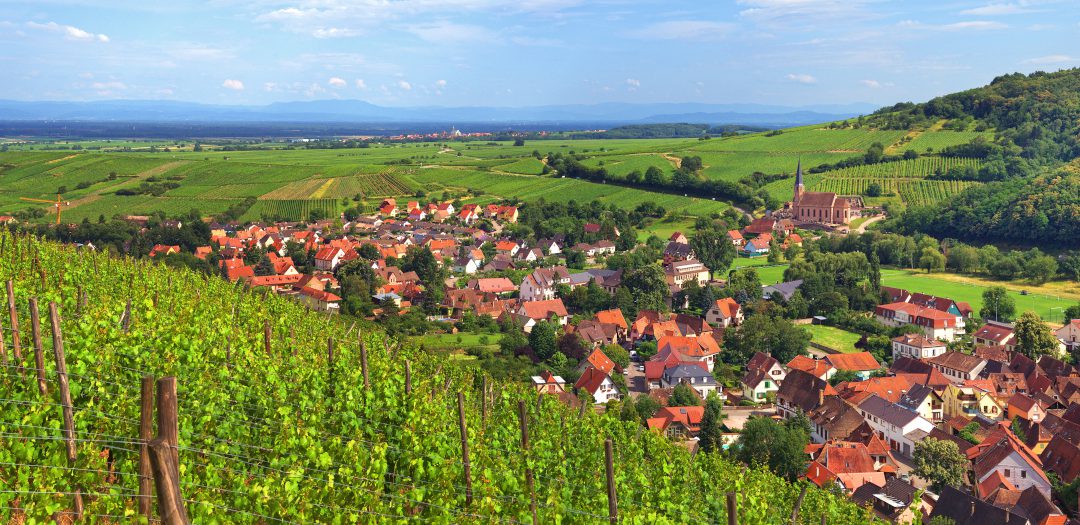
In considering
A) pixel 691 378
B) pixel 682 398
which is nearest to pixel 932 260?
pixel 691 378

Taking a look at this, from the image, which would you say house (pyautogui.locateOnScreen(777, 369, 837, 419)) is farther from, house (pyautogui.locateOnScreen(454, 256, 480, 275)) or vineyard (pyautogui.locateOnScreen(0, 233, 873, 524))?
house (pyautogui.locateOnScreen(454, 256, 480, 275))

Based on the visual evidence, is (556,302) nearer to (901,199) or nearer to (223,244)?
(223,244)

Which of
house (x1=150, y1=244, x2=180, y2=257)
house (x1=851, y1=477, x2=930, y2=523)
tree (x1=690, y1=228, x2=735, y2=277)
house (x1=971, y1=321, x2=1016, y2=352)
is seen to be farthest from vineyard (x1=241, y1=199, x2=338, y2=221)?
house (x1=851, y1=477, x2=930, y2=523)

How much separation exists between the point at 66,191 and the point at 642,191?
60.6 m

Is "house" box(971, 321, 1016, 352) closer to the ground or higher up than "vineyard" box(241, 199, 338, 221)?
closer to the ground

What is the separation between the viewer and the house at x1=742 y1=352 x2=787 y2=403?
35.7 m

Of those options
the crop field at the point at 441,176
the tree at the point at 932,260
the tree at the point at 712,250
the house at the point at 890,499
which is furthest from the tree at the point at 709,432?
the crop field at the point at 441,176

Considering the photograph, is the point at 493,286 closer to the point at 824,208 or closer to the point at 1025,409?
the point at 1025,409

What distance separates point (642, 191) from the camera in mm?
95750

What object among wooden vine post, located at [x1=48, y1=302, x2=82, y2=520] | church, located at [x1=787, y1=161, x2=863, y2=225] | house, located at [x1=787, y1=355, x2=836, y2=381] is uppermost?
wooden vine post, located at [x1=48, y1=302, x2=82, y2=520]

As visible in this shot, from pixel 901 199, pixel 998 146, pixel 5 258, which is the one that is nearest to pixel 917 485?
pixel 5 258

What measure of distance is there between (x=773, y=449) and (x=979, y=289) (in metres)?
38.0

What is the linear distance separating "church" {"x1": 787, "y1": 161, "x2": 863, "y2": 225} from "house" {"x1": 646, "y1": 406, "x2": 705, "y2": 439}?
55.3 metres

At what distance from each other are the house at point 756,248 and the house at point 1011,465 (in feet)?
149
